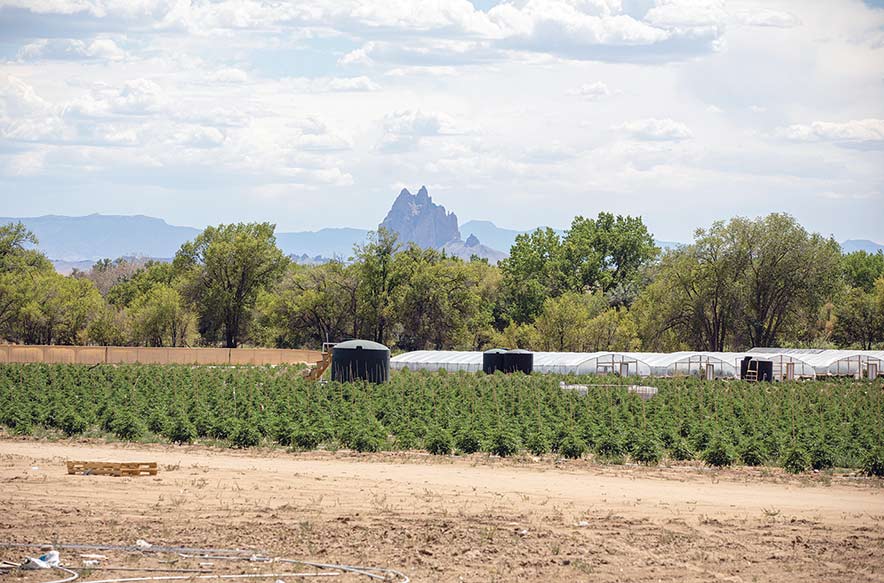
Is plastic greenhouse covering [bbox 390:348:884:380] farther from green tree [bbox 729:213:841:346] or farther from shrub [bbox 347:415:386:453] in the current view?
shrub [bbox 347:415:386:453]

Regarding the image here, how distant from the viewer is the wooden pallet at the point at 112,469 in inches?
901

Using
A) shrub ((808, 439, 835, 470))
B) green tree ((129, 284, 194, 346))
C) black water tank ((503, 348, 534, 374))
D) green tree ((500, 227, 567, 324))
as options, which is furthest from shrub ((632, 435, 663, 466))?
green tree ((129, 284, 194, 346))

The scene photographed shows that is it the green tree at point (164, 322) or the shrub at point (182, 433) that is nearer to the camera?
the shrub at point (182, 433)

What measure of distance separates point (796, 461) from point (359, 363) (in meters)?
24.5

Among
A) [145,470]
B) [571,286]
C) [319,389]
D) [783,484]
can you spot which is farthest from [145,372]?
[571,286]

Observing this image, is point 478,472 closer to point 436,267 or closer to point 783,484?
point 783,484

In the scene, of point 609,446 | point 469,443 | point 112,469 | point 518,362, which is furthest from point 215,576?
Answer: point 518,362

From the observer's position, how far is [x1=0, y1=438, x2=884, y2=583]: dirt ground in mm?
15422

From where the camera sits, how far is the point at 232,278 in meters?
91.0

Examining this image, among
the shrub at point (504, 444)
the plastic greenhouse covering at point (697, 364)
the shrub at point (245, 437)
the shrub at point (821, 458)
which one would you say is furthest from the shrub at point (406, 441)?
the plastic greenhouse covering at point (697, 364)

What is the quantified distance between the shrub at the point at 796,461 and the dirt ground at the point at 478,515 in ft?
2.26

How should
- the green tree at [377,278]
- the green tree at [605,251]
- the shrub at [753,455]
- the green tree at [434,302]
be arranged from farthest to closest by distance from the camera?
the green tree at [605,251], the green tree at [377,278], the green tree at [434,302], the shrub at [753,455]

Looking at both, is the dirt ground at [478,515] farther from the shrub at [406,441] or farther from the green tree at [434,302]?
the green tree at [434,302]

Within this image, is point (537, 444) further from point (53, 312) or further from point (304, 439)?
point (53, 312)
